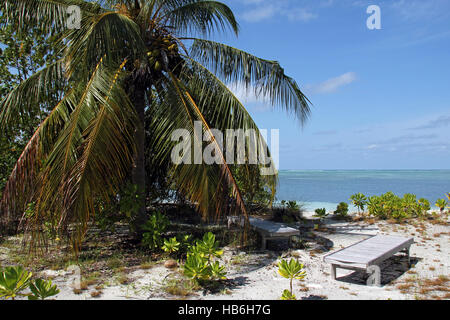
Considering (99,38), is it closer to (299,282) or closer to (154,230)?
(154,230)

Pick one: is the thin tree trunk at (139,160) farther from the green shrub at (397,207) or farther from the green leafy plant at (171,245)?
the green shrub at (397,207)

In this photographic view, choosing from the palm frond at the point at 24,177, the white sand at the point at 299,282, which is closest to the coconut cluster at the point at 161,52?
the palm frond at the point at 24,177

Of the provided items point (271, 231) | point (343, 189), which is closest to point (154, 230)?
point (271, 231)

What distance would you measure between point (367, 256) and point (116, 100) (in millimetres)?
4416

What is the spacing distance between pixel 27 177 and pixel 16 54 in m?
4.97

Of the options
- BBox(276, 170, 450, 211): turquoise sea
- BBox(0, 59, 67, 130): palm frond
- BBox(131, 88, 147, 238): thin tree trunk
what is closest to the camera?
BBox(0, 59, 67, 130): palm frond

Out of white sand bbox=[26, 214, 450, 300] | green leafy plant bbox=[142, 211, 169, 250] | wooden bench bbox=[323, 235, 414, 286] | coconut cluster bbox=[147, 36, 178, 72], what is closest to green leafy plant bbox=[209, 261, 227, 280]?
white sand bbox=[26, 214, 450, 300]

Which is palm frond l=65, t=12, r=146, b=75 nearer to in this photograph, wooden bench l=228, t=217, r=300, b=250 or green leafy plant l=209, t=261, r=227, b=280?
green leafy plant l=209, t=261, r=227, b=280

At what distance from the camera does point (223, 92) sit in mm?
5926

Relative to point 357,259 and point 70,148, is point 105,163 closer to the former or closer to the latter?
point 70,148

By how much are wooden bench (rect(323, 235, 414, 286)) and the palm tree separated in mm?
1600

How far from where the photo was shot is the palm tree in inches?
164

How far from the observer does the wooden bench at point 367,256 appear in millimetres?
4211
